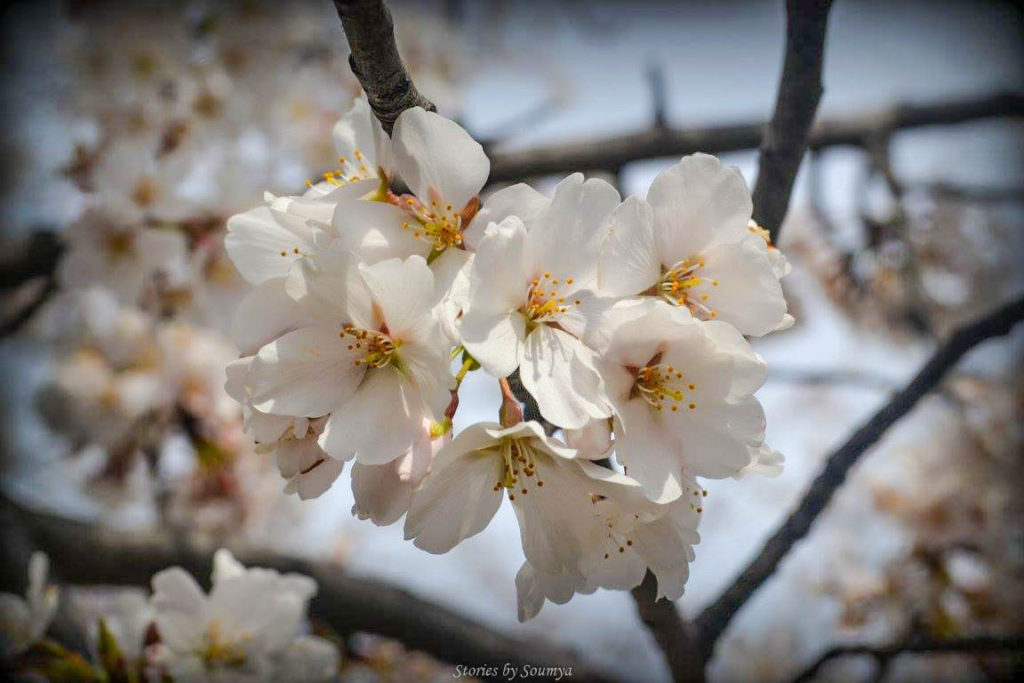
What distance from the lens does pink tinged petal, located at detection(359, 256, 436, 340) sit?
0.83 meters

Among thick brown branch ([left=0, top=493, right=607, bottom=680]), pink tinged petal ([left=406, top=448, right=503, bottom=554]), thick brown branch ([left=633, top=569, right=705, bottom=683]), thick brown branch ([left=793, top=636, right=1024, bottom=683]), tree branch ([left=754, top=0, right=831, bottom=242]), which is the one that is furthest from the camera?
thick brown branch ([left=0, top=493, right=607, bottom=680])

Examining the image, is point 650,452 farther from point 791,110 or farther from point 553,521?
point 791,110

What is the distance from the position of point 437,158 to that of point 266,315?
0.31 meters

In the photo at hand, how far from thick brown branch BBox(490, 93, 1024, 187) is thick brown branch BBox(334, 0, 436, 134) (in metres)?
1.37

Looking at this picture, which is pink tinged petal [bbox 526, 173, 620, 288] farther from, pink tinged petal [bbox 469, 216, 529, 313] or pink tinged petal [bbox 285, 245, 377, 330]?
pink tinged petal [bbox 285, 245, 377, 330]

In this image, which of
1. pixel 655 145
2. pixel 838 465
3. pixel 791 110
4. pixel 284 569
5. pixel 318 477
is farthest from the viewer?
pixel 655 145

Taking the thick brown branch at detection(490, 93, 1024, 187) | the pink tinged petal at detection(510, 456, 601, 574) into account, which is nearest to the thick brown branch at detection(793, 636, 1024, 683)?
the pink tinged petal at detection(510, 456, 601, 574)

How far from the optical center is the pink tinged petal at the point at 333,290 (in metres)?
0.84

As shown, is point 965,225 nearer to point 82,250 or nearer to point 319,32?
point 319,32

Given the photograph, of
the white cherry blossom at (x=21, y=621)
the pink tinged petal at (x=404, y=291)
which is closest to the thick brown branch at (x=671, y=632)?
the pink tinged petal at (x=404, y=291)

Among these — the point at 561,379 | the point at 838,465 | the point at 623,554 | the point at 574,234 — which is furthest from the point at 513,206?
the point at 838,465

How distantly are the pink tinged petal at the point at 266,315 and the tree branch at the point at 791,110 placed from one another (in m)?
0.84

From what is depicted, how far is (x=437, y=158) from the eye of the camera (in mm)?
909

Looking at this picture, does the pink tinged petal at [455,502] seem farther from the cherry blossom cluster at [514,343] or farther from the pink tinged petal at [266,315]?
the pink tinged petal at [266,315]
